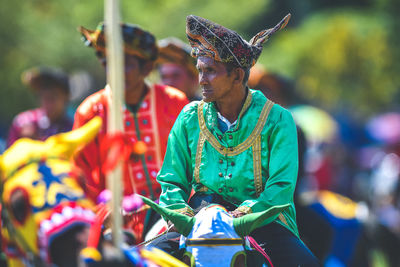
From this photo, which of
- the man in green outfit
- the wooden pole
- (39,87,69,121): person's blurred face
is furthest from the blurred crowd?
the wooden pole

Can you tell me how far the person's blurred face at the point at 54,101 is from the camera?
806cm

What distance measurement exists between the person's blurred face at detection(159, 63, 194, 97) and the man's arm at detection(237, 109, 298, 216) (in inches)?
133

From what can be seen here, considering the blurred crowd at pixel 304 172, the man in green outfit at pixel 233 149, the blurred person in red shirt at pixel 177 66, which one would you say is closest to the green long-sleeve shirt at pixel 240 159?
the man in green outfit at pixel 233 149

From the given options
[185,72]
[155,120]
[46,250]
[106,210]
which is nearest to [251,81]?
[185,72]

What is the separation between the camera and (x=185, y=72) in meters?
7.03

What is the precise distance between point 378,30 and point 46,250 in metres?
22.4

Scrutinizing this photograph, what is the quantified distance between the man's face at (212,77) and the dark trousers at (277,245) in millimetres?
792

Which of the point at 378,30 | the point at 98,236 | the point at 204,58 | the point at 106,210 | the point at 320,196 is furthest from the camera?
the point at 378,30

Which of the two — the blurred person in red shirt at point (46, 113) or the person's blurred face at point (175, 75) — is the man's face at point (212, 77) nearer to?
the person's blurred face at point (175, 75)

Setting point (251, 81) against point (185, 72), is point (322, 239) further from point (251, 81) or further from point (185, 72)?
point (185, 72)

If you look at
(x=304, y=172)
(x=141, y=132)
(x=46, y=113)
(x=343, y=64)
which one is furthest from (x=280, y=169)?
(x=343, y=64)

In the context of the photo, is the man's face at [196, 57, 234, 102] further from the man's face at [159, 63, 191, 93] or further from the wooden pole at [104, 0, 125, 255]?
the man's face at [159, 63, 191, 93]

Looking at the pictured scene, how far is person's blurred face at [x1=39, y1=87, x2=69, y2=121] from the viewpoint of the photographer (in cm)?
806

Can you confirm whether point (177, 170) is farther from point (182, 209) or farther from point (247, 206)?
point (247, 206)
